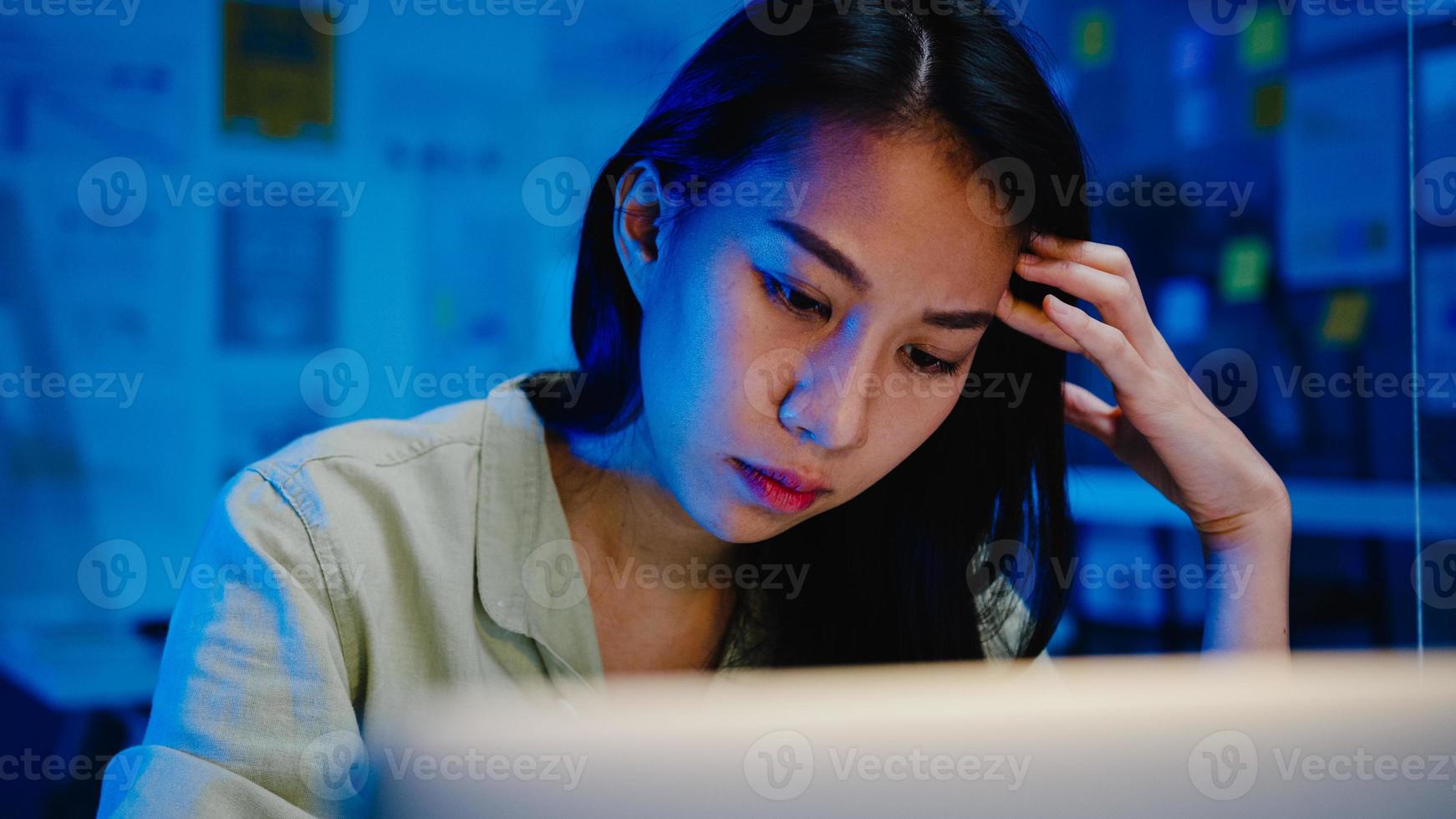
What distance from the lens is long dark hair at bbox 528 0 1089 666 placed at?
927 mm

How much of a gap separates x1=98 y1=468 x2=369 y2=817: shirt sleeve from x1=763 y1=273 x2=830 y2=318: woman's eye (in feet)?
1.43

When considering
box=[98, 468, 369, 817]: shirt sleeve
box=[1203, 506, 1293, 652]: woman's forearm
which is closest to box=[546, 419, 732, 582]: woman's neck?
box=[98, 468, 369, 817]: shirt sleeve

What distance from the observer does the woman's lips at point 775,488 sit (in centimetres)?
90

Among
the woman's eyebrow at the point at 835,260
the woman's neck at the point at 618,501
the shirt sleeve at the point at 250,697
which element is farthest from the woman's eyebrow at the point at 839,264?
the shirt sleeve at the point at 250,697

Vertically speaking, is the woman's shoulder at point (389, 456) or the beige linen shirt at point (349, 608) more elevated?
the woman's shoulder at point (389, 456)

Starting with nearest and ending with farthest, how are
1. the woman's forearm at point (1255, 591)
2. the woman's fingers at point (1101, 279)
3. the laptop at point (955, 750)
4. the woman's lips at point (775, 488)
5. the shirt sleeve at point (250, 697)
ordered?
the laptop at point (955, 750) → the shirt sleeve at point (250, 697) → the woman's lips at point (775, 488) → the woman's fingers at point (1101, 279) → the woman's forearm at point (1255, 591)

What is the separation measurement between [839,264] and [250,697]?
1.81 feet

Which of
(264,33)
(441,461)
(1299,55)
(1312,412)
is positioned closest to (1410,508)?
(1312,412)

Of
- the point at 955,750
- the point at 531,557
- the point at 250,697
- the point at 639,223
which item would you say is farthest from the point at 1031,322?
the point at 250,697

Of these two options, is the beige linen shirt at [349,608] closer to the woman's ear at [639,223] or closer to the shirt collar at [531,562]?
the shirt collar at [531,562]

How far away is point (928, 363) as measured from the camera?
0.92m

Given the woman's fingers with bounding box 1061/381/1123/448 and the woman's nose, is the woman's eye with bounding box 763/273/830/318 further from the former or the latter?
the woman's fingers with bounding box 1061/381/1123/448

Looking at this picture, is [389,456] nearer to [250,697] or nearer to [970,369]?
[250,697]

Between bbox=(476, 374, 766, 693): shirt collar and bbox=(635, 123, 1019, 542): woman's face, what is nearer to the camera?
bbox=(635, 123, 1019, 542): woman's face
